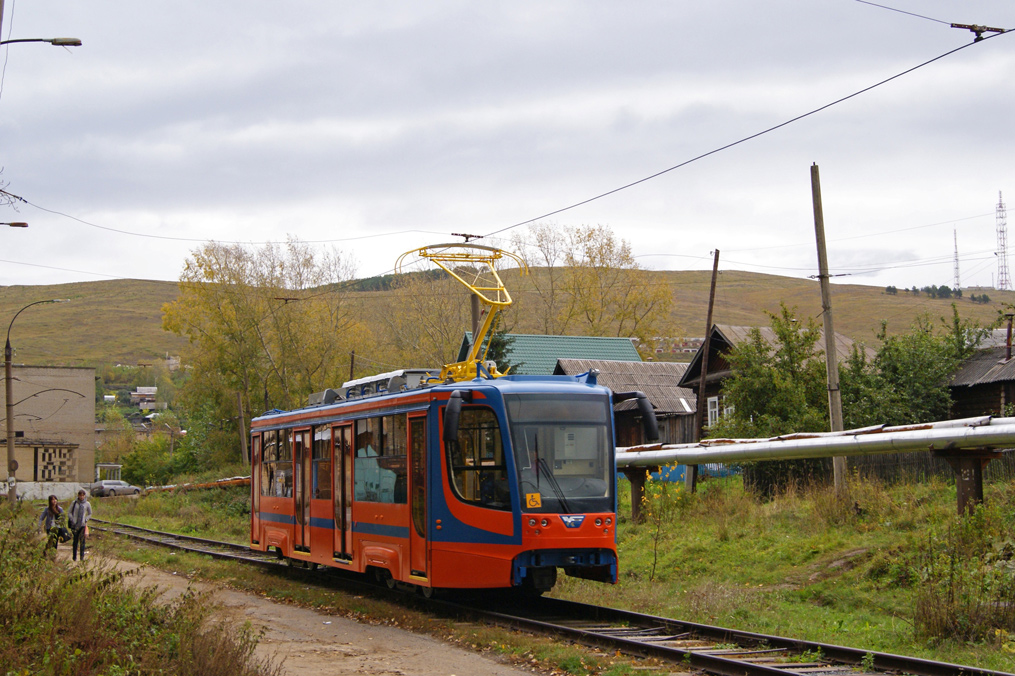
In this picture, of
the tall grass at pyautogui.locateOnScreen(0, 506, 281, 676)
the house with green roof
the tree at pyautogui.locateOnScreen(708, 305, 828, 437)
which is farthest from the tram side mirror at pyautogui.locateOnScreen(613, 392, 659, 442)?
the house with green roof

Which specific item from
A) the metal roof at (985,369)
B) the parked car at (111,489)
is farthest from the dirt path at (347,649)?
the parked car at (111,489)

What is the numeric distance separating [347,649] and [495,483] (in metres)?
2.73

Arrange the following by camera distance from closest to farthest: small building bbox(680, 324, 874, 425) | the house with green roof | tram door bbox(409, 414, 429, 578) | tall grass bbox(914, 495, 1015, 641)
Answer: tall grass bbox(914, 495, 1015, 641), tram door bbox(409, 414, 429, 578), small building bbox(680, 324, 874, 425), the house with green roof

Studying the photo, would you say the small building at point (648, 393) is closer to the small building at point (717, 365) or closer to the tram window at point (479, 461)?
the small building at point (717, 365)

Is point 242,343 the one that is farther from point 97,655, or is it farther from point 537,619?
point 97,655

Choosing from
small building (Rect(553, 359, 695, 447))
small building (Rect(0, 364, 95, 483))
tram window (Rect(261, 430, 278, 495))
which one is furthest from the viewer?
small building (Rect(0, 364, 95, 483))

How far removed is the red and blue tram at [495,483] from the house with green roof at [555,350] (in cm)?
3469

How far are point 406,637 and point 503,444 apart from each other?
2.61 metres

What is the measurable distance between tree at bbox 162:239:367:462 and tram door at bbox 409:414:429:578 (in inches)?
1767

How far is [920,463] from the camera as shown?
21.0m

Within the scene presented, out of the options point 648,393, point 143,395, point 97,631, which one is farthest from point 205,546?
point 143,395

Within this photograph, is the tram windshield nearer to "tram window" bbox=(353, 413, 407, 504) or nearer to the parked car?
"tram window" bbox=(353, 413, 407, 504)

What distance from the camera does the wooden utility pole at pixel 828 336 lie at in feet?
63.7

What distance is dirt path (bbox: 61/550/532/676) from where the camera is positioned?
9.75 metres
